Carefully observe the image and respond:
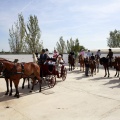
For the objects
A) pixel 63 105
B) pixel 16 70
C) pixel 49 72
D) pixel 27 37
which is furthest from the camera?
pixel 27 37

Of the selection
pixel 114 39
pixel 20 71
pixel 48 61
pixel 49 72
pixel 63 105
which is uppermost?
pixel 114 39

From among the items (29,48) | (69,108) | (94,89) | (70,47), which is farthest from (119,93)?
(70,47)

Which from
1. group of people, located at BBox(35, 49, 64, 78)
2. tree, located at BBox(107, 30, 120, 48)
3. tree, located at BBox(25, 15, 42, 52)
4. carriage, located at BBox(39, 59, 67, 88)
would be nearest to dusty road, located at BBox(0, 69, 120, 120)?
carriage, located at BBox(39, 59, 67, 88)

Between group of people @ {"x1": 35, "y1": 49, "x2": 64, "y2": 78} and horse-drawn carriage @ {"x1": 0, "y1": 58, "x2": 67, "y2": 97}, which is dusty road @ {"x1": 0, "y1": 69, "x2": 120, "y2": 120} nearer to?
horse-drawn carriage @ {"x1": 0, "y1": 58, "x2": 67, "y2": 97}

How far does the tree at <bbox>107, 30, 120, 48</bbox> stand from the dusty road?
5503 centimetres

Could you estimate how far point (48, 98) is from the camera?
967 cm

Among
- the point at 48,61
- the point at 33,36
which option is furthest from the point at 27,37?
the point at 48,61

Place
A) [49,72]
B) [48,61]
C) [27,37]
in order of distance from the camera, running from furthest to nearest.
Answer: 1. [27,37]
2. [48,61]
3. [49,72]

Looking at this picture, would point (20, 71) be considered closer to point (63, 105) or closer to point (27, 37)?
point (63, 105)

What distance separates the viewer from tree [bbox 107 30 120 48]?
211 ft

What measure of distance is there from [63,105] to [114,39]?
2330 inches

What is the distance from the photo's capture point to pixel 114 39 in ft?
213

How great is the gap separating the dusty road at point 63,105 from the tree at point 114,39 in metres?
55.0

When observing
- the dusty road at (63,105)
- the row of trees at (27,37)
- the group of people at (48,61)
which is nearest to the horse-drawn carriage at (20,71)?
the group of people at (48,61)
